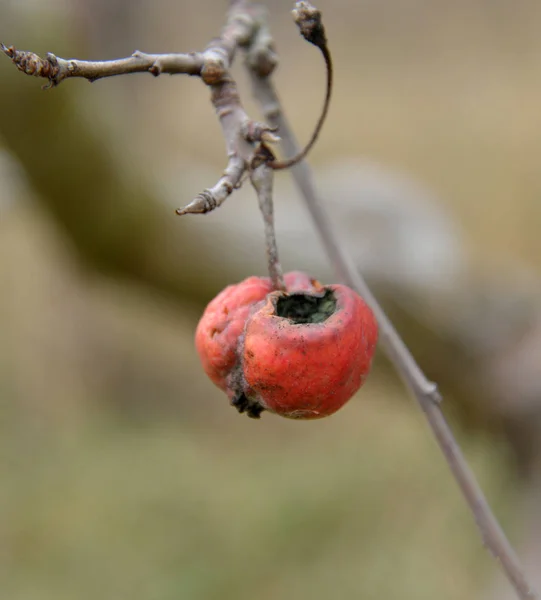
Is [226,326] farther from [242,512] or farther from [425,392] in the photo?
[242,512]

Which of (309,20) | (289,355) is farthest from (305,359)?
(309,20)

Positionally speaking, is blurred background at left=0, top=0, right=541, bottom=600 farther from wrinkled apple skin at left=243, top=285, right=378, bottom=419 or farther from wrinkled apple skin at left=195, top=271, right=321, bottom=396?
wrinkled apple skin at left=243, top=285, right=378, bottom=419

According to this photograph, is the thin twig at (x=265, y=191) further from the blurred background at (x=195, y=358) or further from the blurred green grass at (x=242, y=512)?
the blurred green grass at (x=242, y=512)

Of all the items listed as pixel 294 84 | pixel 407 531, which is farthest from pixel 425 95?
pixel 407 531

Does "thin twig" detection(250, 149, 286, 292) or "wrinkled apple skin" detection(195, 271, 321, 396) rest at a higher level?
"thin twig" detection(250, 149, 286, 292)

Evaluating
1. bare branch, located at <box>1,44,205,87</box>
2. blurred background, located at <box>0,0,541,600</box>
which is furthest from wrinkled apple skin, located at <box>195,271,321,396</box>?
blurred background, located at <box>0,0,541,600</box>

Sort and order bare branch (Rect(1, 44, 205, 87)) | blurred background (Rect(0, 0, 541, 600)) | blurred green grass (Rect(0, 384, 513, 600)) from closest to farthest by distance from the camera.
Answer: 1. bare branch (Rect(1, 44, 205, 87))
2. blurred background (Rect(0, 0, 541, 600))
3. blurred green grass (Rect(0, 384, 513, 600))

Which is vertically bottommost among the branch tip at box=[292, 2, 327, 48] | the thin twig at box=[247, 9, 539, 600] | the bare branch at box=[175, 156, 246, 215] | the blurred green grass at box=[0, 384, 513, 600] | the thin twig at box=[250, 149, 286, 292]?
the blurred green grass at box=[0, 384, 513, 600]
